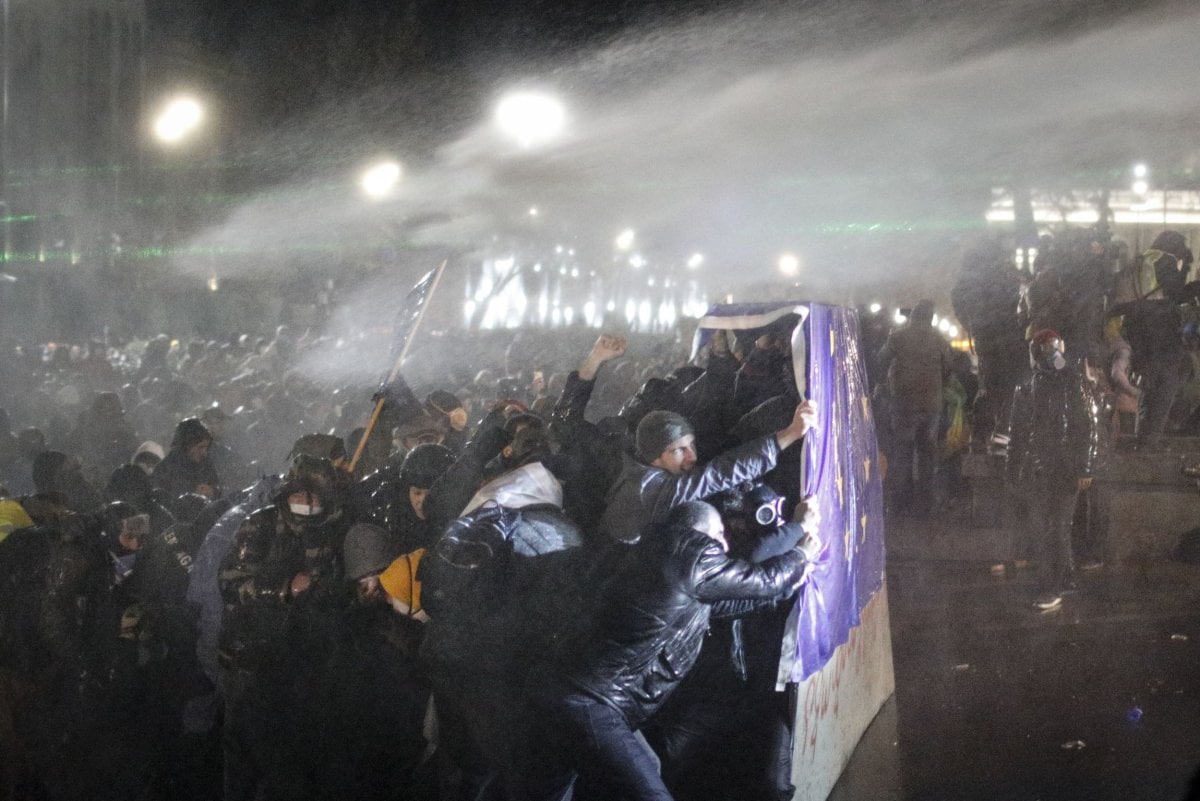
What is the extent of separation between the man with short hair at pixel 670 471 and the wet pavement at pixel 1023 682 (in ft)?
5.59

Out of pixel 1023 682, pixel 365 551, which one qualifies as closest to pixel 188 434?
pixel 365 551

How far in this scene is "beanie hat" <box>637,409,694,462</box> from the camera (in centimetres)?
428

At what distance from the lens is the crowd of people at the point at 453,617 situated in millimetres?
3752

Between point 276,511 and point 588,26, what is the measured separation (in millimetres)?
11029

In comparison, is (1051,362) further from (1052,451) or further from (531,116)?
(531,116)

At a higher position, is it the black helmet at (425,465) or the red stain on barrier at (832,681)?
the black helmet at (425,465)

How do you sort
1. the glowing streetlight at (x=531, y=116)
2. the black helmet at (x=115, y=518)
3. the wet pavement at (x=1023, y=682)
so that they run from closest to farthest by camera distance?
the wet pavement at (x=1023, y=682) < the black helmet at (x=115, y=518) < the glowing streetlight at (x=531, y=116)

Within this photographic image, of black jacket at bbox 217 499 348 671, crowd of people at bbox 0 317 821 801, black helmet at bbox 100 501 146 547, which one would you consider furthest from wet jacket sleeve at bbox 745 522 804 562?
black helmet at bbox 100 501 146 547

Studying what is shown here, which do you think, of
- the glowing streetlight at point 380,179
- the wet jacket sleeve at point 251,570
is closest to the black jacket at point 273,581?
the wet jacket sleeve at point 251,570

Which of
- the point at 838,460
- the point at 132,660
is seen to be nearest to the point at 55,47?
the point at 132,660

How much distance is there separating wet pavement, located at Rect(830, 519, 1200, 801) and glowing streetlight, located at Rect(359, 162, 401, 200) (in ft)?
34.4

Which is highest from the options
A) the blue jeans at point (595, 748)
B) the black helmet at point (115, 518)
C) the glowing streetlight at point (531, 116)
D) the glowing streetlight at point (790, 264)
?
the glowing streetlight at point (531, 116)

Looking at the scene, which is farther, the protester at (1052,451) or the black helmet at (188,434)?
the protester at (1052,451)

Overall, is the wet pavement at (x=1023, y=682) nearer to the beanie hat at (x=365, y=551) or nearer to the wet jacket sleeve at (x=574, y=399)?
the wet jacket sleeve at (x=574, y=399)
